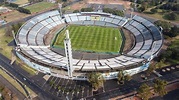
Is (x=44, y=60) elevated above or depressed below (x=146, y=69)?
above

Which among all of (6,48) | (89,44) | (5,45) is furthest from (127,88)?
(5,45)

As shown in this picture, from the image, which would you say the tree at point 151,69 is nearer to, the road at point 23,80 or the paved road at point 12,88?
the road at point 23,80

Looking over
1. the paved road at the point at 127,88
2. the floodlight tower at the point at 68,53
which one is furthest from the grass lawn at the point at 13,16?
the paved road at the point at 127,88

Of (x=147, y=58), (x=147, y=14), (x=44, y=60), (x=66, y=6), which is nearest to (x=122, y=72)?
(x=147, y=58)

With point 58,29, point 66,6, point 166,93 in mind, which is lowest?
point 166,93

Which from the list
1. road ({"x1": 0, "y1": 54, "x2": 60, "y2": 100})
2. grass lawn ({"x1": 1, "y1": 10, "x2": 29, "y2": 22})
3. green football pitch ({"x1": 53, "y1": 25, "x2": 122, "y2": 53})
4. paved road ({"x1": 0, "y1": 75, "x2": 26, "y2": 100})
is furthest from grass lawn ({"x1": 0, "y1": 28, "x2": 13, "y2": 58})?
grass lawn ({"x1": 1, "y1": 10, "x2": 29, "y2": 22})

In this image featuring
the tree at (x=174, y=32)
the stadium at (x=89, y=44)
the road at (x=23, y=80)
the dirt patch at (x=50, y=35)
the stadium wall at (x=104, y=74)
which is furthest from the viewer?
the dirt patch at (x=50, y=35)

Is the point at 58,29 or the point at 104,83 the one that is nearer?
the point at 104,83

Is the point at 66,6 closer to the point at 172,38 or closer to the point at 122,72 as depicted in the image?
the point at 172,38

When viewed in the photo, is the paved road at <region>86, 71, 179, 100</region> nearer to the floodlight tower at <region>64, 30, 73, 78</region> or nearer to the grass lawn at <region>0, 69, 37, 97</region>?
the floodlight tower at <region>64, 30, 73, 78</region>
